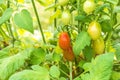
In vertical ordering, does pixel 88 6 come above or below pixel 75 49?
above

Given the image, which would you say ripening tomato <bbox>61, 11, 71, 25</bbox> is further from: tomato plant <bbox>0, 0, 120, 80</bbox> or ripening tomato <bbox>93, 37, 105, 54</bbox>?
ripening tomato <bbox>93, 37, 105, 54</bbox>

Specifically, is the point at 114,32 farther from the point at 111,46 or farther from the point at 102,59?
the point at 102,59

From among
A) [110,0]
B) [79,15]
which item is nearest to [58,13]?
[79,15]

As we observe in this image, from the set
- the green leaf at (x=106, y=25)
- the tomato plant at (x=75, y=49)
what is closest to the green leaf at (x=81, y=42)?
the tomato plant at (x=75, y=49)

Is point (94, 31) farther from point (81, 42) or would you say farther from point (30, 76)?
point (30, 76)

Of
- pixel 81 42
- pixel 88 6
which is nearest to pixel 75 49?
pixel 81 42

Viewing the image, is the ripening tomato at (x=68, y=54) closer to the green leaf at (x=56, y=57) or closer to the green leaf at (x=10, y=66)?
the green leaf at (x=56, y=57)

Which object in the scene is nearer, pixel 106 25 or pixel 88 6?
pixel 88 6
